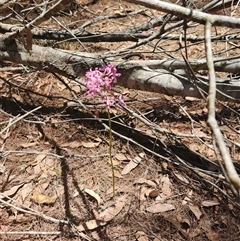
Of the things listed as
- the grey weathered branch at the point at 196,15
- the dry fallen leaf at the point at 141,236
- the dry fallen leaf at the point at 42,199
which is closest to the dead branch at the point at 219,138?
the grey weathered branch at the point at 196,15

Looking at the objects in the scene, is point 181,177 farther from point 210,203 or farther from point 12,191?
point 12,191

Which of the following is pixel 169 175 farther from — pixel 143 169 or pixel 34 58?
pixel 34 58

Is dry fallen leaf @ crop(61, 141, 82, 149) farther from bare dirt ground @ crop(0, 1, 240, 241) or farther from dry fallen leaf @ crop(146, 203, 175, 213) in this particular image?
dry fallen leaf @ crop(146, 203, 175, 213)

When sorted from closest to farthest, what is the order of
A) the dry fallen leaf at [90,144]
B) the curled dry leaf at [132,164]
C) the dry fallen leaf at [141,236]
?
the dry fallen leaf at [141,236]
the curled dry leaf at [132,164]
the dry fallen leaf at [90,144]

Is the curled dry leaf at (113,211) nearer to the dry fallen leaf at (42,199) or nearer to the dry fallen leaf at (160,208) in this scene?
the dry fallen leaf at (160,208)

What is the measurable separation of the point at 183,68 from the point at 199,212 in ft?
2.86

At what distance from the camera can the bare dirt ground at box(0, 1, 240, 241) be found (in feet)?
7.47

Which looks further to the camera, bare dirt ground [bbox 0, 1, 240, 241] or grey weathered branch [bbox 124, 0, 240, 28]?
bare dirt ground [bbox 0, 1, 240, 241]

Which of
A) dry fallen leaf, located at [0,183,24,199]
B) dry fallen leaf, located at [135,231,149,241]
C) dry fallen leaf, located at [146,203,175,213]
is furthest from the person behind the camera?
dry fallen leaf, located at [0,183,24,199]

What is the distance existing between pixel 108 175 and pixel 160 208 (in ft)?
1.32

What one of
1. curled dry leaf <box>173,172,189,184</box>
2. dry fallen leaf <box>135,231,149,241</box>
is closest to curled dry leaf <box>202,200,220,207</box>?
curled dry leaf <box>173,172,189,184</box>

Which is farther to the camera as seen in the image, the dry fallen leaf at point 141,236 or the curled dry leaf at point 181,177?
the curled dry leaf at point 181,177

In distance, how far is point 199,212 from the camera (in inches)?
91.7

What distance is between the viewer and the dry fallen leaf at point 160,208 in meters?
2.36
